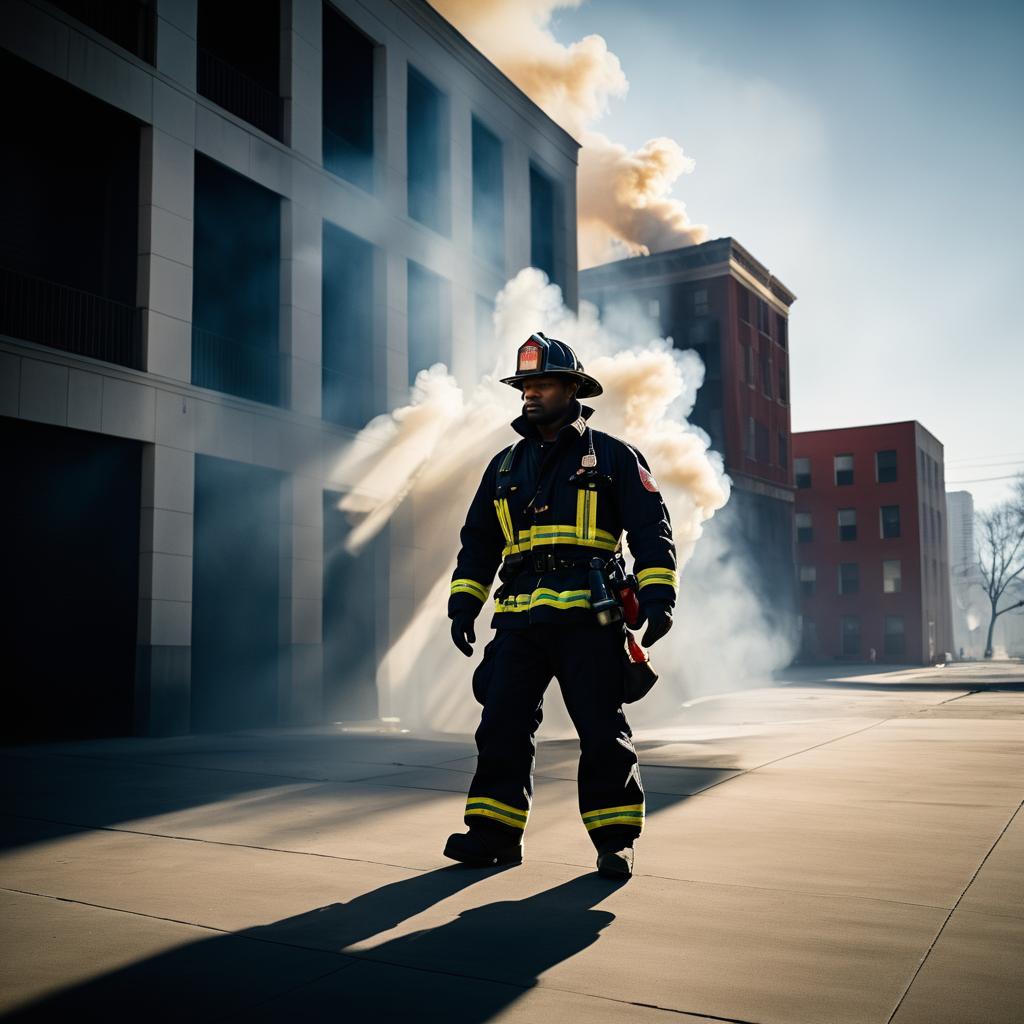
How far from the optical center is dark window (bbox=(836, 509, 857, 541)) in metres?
50.9

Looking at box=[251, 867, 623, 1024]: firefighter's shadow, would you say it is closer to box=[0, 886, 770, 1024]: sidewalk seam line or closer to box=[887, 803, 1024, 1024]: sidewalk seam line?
box=[0, 886, 770, 1024]: sidewalk seam line

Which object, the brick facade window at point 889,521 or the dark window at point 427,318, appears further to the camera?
the brick facade window at point 889,521

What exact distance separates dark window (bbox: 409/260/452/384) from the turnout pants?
13167 mm

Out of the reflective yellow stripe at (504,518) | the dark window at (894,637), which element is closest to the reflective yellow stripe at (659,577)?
the reflective yellow stripe at (504,518)

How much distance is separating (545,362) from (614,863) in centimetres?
198

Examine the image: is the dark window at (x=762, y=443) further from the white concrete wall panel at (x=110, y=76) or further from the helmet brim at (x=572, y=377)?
the helmet brim at (x=572, y=377)

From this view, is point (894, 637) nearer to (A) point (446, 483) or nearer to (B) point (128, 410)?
(A) point (446, 483)

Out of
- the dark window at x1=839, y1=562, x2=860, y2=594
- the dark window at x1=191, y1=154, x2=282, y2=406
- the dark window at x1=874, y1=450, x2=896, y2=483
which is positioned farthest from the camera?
the dark window at x1=874, y1=450, x2=896, y2=483

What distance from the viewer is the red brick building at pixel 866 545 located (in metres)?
49.3

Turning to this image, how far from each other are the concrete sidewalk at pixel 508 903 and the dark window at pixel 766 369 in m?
35.4

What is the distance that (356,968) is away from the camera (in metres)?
2.66

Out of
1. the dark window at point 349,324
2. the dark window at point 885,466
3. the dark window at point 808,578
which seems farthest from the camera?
the dark window at point 808,578

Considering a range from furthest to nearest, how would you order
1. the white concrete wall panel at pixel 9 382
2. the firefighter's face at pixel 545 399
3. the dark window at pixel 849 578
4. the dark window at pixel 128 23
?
the dark window at pixel 849 578
the dark window at pixel 128 23
the white concrete wall panel at pixel 9 382
the firefighter's face at pixel 545 399

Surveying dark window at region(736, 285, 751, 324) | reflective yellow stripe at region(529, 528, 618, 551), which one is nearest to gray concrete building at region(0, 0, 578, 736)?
reflective yellow stripe at region(529, 528, 618, 551)
